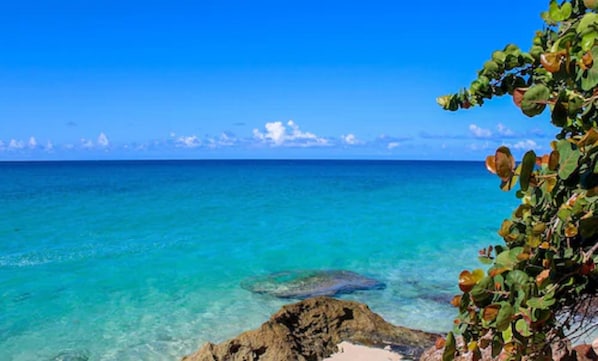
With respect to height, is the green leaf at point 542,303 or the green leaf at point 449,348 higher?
the green leaf at point 542,303

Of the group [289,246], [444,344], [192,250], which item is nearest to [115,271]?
[192,250]

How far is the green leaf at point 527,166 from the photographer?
1.37m

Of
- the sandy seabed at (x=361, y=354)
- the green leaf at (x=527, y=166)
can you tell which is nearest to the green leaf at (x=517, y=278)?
the green leaf at (x=527, y=166)

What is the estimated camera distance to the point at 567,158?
1403mm

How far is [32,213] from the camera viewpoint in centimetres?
3005

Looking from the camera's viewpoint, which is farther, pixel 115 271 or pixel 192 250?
pixel 192 250

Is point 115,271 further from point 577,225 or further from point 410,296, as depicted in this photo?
point 577,225

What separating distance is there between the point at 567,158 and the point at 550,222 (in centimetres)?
25

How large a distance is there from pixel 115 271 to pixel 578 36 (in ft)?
52.1

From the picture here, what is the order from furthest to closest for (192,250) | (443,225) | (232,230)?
(443,225)
(232,230)
(192,250)

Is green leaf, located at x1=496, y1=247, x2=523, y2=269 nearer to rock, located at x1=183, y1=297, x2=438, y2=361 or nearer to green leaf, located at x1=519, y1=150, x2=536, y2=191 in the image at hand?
green leaf, located at x1=519, y1=150, x2=536, y2=191

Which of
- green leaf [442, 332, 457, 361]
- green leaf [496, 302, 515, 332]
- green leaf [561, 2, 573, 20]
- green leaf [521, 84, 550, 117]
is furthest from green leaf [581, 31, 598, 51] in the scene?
green leaf [442, 332, 457, 361]

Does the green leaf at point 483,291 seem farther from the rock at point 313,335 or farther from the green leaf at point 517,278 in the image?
the rock at point 313,335

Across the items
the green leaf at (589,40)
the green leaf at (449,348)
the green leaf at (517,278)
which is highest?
the green leaf at (589,40)
